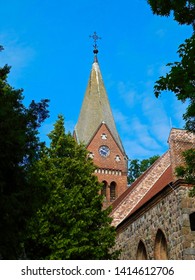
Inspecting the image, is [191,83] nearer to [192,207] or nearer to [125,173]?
[192,207]

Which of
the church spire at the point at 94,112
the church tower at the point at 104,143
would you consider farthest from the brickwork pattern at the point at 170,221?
the church spire at the point at 94,112

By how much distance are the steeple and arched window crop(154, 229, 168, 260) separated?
900 inches

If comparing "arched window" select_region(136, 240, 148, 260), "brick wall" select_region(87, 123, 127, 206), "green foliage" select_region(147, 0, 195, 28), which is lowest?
"arched window" select_region(136, 240, 148, 260)

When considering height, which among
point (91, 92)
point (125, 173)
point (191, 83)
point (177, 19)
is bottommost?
point (191, 83)

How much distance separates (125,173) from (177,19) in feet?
107

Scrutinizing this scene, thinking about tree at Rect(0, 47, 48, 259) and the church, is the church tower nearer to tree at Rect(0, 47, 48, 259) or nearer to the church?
the church

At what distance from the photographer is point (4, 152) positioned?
9062 mm

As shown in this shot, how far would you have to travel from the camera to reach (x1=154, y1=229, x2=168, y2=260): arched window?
17875 millimetres

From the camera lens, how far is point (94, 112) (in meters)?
43.6

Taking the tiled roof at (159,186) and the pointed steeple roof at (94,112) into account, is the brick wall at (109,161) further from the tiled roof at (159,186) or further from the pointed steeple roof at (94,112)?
the tiled roof at (159,186)

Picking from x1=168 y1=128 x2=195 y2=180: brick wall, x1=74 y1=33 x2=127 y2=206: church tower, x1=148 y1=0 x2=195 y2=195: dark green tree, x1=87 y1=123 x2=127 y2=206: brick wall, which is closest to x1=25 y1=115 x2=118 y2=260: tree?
x1=168 y1=128 x2=195 y2=180: brick wall

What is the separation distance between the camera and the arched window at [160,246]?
17.9m

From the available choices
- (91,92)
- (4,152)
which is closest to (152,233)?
(4,152)
